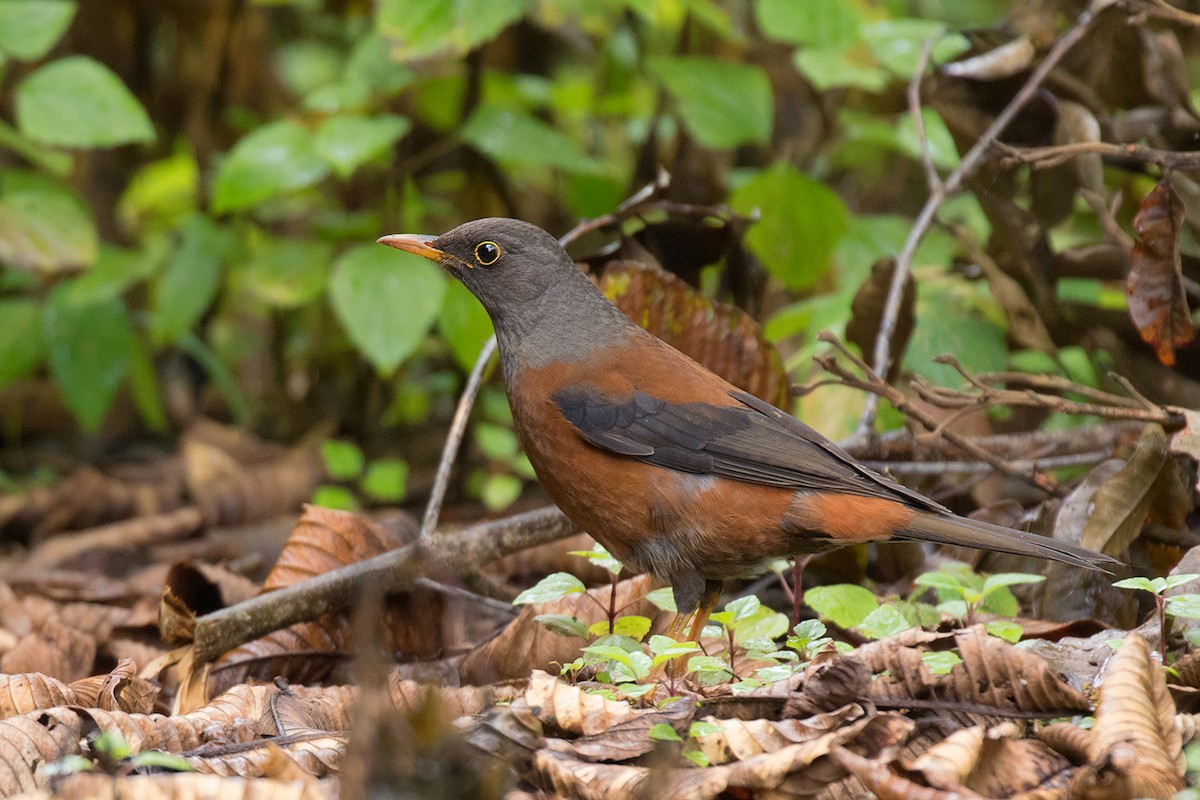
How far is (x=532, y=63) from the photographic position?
25.3ft

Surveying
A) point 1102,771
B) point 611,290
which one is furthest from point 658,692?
point 611,290

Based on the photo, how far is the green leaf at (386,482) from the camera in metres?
6.70

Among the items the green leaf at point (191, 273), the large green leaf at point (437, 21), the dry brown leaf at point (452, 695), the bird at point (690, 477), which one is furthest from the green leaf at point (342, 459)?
the dry brown leaf at point (452, 695)

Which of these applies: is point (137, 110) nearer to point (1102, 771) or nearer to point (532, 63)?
point (532, 63)

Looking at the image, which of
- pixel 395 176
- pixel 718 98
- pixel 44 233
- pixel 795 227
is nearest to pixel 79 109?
pixel 44 233

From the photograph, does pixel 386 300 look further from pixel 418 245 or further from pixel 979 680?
pixel 979 680

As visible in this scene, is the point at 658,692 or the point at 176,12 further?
the point at 176,12

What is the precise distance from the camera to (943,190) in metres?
4.89

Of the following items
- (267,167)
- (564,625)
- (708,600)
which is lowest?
(708,600)

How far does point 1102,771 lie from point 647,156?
4.27m

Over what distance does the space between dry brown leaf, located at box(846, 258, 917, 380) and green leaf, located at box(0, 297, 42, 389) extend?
462cm

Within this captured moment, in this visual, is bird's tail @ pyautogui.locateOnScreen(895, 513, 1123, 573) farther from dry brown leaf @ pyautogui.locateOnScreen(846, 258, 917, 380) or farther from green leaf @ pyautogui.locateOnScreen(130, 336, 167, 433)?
green leaf @ pyautogui.locateOnScreen(130, 336, 167, 433)

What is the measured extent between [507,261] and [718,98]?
94.5 inches

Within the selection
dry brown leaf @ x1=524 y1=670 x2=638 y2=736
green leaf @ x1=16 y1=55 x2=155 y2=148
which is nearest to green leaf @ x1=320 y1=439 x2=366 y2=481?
green leaf @ x1=16 y1=55 x2=155 y2=148
